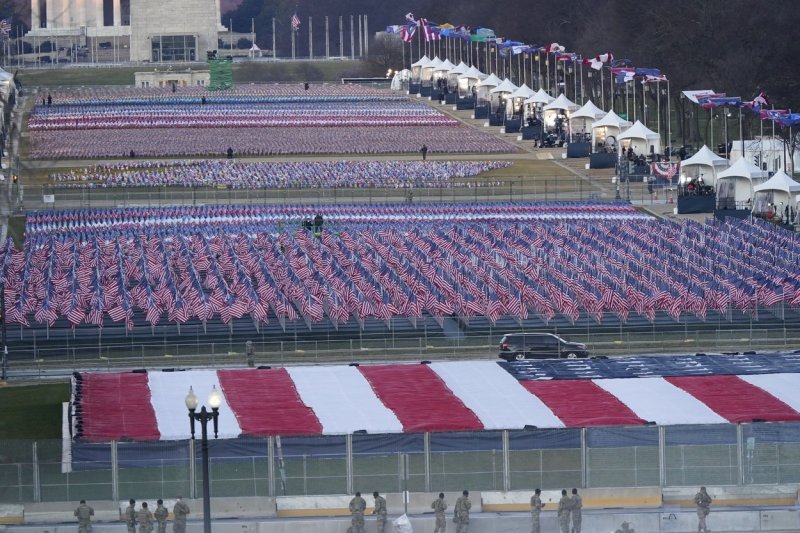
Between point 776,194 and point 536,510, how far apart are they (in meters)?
50.5

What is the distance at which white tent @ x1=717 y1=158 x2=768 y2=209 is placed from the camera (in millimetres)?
94125

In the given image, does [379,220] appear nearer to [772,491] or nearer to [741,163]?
[741,163]

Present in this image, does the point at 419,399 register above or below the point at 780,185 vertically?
Answer: below

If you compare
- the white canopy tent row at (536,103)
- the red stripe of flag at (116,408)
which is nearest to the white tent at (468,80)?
the white canopy tent row at (536,103)

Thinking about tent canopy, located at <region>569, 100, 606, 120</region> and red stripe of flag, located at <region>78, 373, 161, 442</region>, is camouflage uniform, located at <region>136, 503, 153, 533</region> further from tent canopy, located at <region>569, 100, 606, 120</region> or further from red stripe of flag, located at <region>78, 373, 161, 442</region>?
tent canopy, located at <region>569, 100, 606, 120</region>

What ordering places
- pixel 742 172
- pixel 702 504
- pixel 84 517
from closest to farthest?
pixel 84 517 < pixel 702 504 < pixel 742 172

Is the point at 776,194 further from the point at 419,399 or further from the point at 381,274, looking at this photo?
the point at 419,399

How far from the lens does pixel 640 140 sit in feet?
367

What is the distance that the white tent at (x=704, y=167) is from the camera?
323ft

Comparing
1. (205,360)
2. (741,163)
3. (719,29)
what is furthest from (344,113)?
(205,360)

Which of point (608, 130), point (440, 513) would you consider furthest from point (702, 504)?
point (608, 130)

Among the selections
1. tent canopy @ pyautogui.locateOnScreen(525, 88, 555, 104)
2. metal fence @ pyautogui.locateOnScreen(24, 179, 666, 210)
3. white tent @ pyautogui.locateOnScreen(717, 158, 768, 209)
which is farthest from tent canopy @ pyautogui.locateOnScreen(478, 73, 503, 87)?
white tent @ pyautogui.locateOnScreen(717, 158, 768, 209)

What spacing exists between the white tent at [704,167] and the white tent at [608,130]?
15.6 metres

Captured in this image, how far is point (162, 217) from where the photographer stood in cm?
9138
